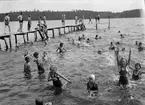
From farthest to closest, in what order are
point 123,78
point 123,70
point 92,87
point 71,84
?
point 71,84
point 123,78
point 123,70
point 92,87

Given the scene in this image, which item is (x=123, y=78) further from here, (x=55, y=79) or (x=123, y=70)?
(x=55, y=79)

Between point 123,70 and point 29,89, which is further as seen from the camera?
point 29,89

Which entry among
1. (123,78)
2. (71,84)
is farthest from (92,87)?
(71,84)

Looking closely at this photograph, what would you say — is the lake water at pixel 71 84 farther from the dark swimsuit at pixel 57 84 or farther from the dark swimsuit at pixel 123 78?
the dark swimsuit at pixel 123 78

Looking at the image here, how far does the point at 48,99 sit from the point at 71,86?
7.28 feet

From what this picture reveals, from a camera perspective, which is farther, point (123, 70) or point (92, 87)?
point (123, 70)

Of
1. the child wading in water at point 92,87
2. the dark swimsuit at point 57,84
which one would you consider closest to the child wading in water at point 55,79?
the dark swimsuit at point 57,84

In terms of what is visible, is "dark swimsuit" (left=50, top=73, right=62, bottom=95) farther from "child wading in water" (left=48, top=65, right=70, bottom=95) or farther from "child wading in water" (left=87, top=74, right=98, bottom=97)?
A: "child wading in water" (left=87, top=74, right=98, bottom=97)

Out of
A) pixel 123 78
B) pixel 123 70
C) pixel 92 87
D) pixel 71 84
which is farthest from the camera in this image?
pixel 71 84

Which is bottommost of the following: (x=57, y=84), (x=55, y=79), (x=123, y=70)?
(x=57, y=84)

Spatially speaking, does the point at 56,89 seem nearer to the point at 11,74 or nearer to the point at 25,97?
the point at 25,97

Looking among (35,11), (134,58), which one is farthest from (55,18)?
(134,58)

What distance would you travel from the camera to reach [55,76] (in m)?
10.2

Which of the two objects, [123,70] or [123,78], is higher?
[123,70]
